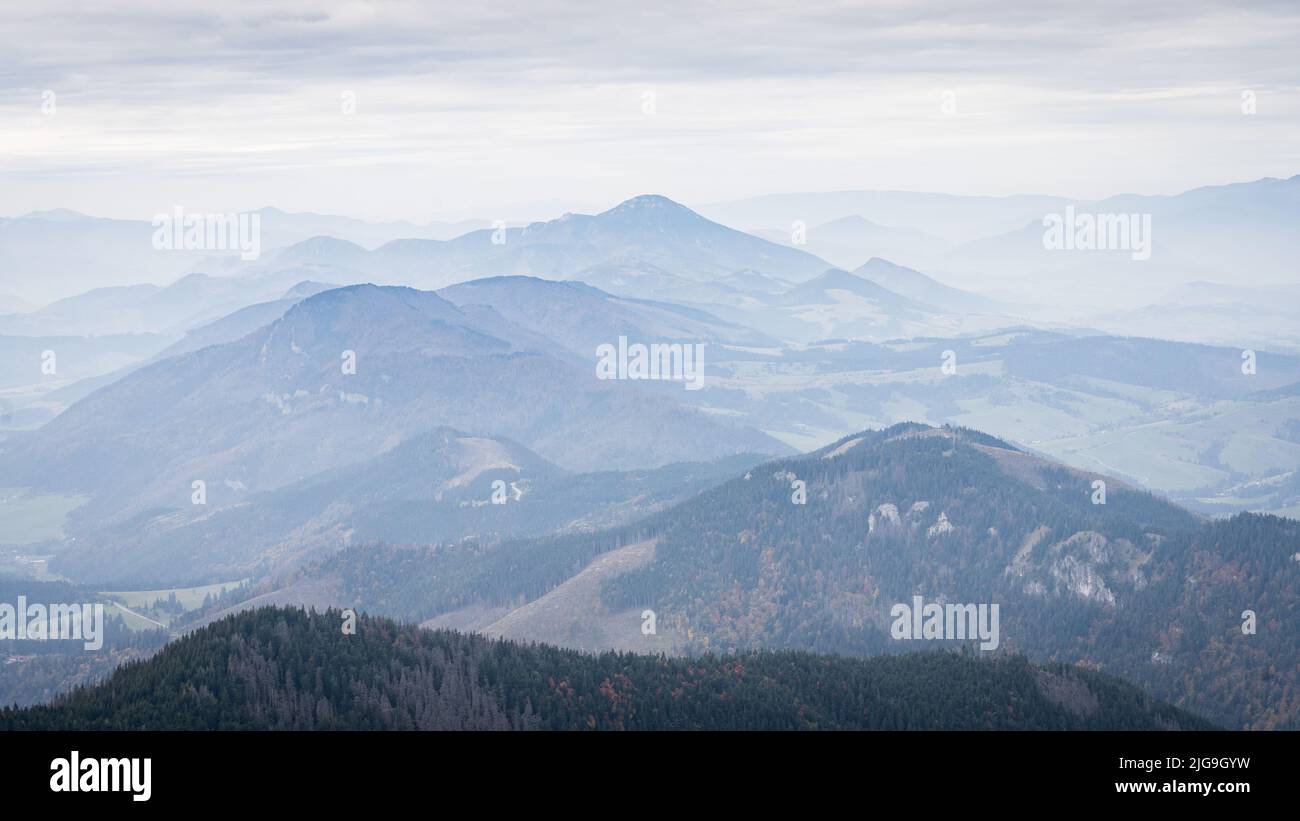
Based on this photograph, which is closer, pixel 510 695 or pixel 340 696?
pixel 340 696

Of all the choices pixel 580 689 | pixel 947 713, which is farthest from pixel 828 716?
pixel 580 689
